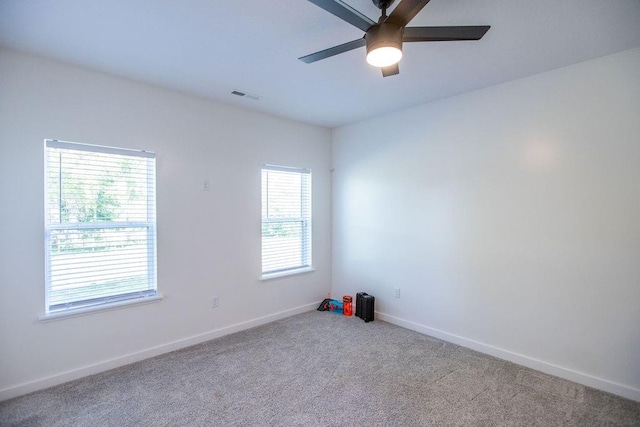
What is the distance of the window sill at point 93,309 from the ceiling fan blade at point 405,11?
306 cm

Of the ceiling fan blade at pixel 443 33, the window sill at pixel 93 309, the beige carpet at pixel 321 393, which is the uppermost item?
the ceiling fan blade at pixel 443 33

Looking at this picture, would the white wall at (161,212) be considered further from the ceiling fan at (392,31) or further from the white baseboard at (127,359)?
the ceiling fan at (392,31)

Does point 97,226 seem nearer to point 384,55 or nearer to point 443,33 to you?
point 384,55

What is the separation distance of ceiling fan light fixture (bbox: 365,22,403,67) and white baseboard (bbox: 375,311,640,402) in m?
2.87

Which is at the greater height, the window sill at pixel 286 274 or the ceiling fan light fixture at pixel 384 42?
the ceiling fan light fixture at pixel 384 42

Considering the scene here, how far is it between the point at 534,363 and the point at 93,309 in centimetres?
394

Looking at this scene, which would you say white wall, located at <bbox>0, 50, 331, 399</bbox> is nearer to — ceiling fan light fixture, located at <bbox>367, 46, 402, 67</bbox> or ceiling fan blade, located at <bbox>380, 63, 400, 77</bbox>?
ceiling fan blade, located at <bbox>380, 63, 400, 77</bbox>

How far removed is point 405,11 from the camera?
154cm

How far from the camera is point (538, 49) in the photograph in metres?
2.36

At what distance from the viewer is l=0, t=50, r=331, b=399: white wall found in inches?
94.7

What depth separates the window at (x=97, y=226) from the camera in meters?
2.58

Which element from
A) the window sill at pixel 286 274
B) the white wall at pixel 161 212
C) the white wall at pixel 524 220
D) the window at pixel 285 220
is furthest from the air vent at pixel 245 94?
the window sill at pixel 286 274

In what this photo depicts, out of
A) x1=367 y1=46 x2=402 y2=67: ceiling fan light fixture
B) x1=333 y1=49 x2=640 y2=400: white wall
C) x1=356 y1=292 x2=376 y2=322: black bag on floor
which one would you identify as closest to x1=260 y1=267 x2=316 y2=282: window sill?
x1=356 y1=292 x2=376 y2=322: black bag on floor

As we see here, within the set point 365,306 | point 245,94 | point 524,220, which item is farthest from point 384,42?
point 365,306
